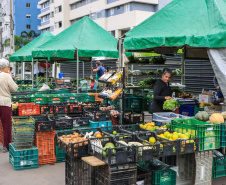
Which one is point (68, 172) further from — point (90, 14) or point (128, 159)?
point (90, 14)

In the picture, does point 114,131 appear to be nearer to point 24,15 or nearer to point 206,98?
point 206,98

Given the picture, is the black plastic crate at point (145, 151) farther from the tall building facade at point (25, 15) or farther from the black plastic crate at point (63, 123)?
the tall building facade at point (25, 15)

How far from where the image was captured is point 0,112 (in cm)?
678

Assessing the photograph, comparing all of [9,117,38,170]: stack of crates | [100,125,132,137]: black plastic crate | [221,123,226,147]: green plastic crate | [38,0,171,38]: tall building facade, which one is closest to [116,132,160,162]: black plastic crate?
[100,125,132,137]: black plastic crate

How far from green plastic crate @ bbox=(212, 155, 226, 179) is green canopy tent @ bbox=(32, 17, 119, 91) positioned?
4932mm

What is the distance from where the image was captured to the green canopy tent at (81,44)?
942cm

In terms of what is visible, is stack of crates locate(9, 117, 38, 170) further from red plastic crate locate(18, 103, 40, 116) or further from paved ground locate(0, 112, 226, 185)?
red plastic crate locate(18, 103, 40, 116)

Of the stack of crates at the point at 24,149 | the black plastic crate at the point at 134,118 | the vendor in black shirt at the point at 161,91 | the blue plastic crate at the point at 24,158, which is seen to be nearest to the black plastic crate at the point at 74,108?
Result: the black plastic crate at the point at 134,118

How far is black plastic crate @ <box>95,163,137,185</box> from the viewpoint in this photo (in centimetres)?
391

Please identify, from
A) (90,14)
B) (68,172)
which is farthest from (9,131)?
(90,14)

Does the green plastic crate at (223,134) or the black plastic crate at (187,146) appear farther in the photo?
the green plastic crate at (223,134)

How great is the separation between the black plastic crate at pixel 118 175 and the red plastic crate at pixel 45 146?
230cm

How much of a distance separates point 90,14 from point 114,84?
124 feet

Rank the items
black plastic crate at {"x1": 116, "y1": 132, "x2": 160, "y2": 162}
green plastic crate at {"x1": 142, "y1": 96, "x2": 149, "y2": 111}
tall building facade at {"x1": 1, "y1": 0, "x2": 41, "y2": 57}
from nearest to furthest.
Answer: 1. black plastic crate at {"x1": 116, "y1": 132, "x2": 160, "y2": 162}
2. green plastic crate at {"x1": 142, "y1": 96, "x2": 149, "y2": 111}
3. tall building facade at {"x1": 1, "y1": 0, "x2": 41, "y2": 57}
